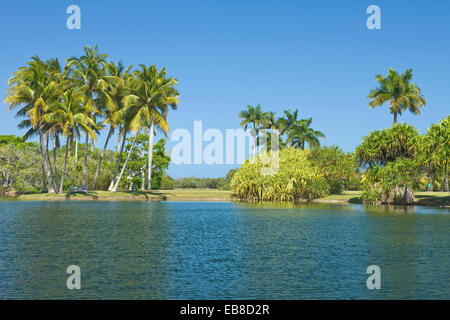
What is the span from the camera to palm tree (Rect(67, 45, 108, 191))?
70.6 metres

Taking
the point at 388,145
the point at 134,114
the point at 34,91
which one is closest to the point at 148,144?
the point at 134,114

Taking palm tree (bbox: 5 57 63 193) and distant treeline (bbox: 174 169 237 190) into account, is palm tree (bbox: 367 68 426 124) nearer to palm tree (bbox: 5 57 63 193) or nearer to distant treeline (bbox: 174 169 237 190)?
palm tree (bbox: 5 57 63 193)

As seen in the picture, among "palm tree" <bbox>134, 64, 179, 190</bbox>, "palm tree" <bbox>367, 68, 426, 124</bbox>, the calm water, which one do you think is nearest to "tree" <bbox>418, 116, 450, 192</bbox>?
"palm tree" <bbox>367, 68, 426, 124</bbox>

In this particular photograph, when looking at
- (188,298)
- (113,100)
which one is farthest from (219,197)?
(188,298)

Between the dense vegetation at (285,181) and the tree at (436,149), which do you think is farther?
the dense vegetation at (285,181)

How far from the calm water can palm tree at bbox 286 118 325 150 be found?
202 ft

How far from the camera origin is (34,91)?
65.7 metres

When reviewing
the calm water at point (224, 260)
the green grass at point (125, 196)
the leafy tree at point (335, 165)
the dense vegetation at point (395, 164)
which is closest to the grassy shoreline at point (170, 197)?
the green grass at point (125, 196)

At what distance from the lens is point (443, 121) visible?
55062 mm

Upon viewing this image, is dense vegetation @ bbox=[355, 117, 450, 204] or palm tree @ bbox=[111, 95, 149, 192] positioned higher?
palm tree @ bbox=[111, 95, 149, 192]

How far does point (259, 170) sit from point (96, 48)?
103 ft

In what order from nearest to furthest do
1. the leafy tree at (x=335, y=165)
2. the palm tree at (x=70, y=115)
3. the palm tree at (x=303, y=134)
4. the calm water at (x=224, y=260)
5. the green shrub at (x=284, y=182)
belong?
1. the calm water at (x=224, y=260)
2. the palm tree at (x=70, y=115)
3. the green shrub at (x=284, y=182)
4. the leafy tree at (x=335, y=165)
5. the palm tree at (x=303, y=134)

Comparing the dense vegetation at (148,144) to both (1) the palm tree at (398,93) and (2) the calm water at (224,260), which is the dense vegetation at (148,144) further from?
(2) the calm water at (224,260)

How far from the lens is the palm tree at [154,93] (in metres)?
73.8
